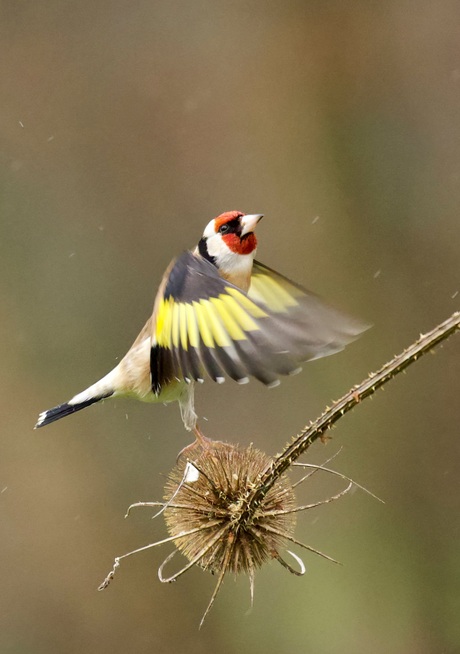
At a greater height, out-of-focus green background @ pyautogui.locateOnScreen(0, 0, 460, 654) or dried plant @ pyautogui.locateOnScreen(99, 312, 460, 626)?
out-of-focus green background @ pyautogui.locateOnScreen(0, 0, 460, 654)

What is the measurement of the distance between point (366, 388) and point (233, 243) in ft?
4.35

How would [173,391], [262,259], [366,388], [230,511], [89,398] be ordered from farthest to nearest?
[262,259]
[89,398]
[173,391]
[230,511]
[366,388]

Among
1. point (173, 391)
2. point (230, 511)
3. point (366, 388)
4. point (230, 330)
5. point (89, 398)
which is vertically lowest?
point (366, 388)

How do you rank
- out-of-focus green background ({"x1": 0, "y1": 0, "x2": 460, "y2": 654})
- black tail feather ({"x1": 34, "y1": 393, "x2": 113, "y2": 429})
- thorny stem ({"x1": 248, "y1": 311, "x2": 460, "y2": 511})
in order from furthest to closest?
1. out-of-focus green background ({"x1": 0, "y1": 0, "x2": 460, "y2": 654})
2. black tail feather ({"x1": 34, "y1": 393, "x2": 113, "y2": 429})
3. thorny stem ({"x1": 248, "y1": 311, "x2": 460, "y2": 511})

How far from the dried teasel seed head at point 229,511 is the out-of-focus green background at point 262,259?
2.59 metres

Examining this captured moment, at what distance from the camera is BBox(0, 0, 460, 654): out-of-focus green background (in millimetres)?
5090

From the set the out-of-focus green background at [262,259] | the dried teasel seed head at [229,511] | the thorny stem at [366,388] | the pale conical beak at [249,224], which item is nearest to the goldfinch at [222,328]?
the pale conical beak at [249,224]

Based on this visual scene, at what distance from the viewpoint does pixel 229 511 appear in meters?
2.31

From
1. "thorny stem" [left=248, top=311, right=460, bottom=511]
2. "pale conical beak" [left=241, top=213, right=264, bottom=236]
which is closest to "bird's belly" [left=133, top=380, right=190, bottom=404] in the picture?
"pale conical beak" [left=241, top=213, right=264, bottom=236]

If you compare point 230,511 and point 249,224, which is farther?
point 249,224

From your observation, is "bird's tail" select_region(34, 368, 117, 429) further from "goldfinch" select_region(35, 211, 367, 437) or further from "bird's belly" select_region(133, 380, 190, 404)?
"bird's belly" select_region(133, 380, 190, 404)

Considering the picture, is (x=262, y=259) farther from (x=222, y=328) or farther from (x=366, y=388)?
(x=366, y=388)

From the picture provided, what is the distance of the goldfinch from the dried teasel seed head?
0.25 metres

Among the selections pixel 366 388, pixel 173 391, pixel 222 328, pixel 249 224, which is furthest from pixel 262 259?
pixel 366 388
